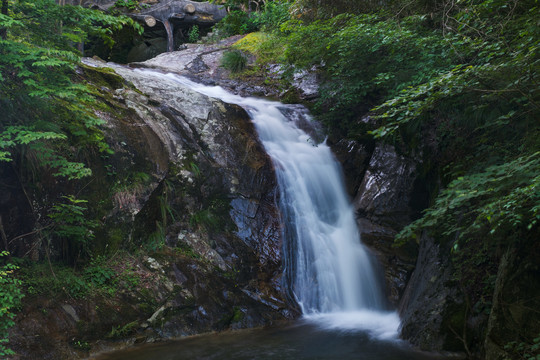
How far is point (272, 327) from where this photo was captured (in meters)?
6.09

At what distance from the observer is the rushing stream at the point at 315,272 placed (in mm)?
5152

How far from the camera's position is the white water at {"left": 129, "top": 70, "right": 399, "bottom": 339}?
6.83 m

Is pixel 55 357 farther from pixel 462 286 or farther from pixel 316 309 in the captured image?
pixel 462 286

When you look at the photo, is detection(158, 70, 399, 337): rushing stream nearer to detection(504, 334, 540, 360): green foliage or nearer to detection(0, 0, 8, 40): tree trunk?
detection(504, 334, 540, 360): green foliage

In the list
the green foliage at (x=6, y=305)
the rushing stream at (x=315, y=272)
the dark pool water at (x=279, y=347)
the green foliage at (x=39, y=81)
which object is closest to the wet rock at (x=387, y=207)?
the rushing stream at (x=315, y=272)

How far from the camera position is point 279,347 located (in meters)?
5.21

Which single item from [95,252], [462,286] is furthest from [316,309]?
[95,252]

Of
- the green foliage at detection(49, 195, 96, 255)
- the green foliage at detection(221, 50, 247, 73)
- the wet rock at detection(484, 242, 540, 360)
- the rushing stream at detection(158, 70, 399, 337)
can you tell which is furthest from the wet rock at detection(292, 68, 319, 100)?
the wet rock at detection(484, 242, 540, 360)

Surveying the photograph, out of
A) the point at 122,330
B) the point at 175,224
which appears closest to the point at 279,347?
the point at 122,330

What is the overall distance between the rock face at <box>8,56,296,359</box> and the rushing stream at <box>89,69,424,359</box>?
0.38 metres

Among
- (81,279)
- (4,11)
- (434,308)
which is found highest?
(4,11)

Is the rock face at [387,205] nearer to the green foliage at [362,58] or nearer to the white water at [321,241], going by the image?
the white water at [321,241]

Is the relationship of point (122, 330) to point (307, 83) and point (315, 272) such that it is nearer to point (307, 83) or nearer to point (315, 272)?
point (315, 272)

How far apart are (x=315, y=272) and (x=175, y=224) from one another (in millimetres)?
2661
